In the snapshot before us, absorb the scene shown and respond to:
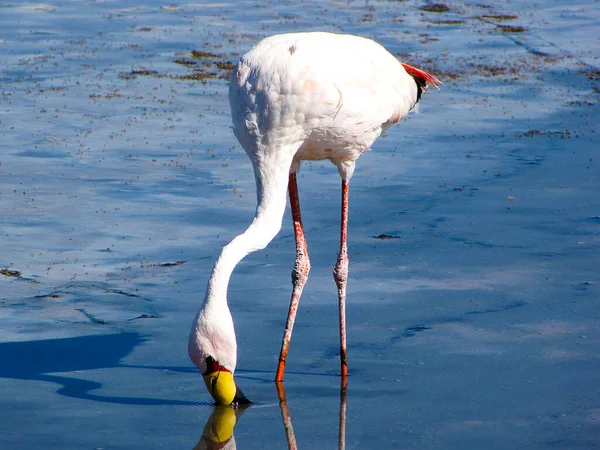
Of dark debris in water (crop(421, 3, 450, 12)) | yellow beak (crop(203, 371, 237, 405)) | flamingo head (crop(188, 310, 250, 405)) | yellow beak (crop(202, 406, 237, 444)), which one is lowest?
dark debris in water (crop(421, 3, 450, 12))

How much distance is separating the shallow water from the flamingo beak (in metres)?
0.12

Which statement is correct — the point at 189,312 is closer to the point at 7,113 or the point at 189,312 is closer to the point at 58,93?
the point at 7,113

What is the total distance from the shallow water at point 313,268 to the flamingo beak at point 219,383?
4.7 inches

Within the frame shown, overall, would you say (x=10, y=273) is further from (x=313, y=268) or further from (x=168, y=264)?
(x=313, y=268)

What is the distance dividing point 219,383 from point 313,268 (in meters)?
2.58

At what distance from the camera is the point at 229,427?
5.48m

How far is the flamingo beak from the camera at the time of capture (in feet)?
17.9

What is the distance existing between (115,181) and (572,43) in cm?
1016

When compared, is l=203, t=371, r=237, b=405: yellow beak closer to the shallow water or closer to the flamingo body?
the shallow water

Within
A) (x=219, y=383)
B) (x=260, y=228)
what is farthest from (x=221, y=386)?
(x=260, y=228)

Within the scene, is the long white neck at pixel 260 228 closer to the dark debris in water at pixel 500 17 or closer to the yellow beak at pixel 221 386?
the yellow beak at pixel 221 386

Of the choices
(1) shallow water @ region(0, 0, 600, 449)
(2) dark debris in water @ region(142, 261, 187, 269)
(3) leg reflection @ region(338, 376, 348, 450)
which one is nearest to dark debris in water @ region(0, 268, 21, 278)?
(1) shallow water @ region(0, 0, 600, 449)

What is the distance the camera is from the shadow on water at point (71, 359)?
588 cm

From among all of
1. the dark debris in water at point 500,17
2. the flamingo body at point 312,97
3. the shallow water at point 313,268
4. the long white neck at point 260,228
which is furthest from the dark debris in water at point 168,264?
the dark debris in water at point 500,17
